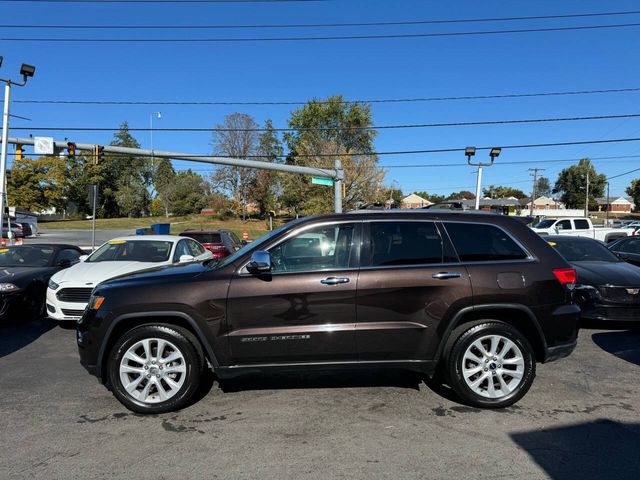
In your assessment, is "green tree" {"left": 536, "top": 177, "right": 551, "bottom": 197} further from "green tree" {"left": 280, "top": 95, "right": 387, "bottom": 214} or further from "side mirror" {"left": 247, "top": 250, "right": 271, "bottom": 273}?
"side mirror" {"left": 247, "top": 250, "right": 271, "bottom": 273}

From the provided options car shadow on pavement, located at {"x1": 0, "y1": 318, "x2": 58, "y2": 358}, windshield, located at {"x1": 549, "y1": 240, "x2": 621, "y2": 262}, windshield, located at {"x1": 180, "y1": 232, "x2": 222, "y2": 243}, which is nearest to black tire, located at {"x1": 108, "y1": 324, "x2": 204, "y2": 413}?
car shadow on pavement, located at {"x1": 0, "y1": 318, "x2": 58, "y2": 358}

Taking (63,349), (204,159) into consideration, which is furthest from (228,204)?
(63,349)

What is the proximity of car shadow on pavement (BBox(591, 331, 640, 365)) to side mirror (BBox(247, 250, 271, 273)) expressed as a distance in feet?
15.8

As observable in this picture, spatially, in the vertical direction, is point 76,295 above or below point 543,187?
below

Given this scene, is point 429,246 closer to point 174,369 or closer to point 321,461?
point 321,461

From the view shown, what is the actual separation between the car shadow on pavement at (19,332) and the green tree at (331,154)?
1175 inches

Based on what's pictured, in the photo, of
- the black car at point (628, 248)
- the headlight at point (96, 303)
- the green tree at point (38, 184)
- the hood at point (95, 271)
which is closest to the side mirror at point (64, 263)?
the hood at point (95, 271)

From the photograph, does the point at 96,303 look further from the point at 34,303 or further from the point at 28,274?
the point at 28,274

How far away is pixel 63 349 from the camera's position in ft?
21.4

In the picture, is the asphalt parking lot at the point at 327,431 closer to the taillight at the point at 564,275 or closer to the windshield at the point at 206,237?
the taillight at the point at 564,275

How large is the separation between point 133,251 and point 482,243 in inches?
267

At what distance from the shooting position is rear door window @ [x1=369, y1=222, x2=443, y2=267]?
440cm

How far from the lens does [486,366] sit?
171 inches

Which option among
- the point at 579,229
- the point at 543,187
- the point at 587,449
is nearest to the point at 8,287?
the point at 587,449
